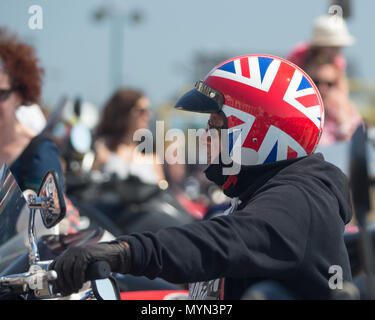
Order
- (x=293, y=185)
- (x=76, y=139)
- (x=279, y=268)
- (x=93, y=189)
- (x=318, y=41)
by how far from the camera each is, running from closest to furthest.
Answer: (x=279, y=268) < (x=293, y=185) < (x=318, y=41) < (x=76, y=139) < (x=93, y=189)

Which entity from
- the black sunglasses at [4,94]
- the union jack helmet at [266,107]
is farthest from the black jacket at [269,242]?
the black sunglasses at [4,94]

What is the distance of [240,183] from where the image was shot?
98.4 inches

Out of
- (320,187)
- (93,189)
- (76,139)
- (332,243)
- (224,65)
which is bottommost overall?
(93,189)

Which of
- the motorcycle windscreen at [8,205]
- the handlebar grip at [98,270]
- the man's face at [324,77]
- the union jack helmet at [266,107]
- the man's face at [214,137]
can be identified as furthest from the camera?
the man's face at [324,77]

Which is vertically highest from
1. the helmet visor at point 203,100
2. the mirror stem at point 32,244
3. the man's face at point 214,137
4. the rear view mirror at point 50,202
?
the helmet visor at point 203,100

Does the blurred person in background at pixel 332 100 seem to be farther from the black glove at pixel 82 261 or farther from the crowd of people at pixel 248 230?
the black glove at pixel 82 261

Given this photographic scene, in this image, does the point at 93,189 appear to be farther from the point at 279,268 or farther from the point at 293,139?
the point at 279,268

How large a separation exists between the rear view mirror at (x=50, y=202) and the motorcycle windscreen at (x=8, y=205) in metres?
0.16

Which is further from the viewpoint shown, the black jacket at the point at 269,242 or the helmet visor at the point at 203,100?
the helmet visor at the point at 203,100

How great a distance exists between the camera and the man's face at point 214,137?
2.60 metres

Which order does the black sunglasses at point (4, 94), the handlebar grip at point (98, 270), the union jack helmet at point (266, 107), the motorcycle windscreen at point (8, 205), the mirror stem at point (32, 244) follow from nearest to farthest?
the handlebar grip at point (98, 270) < the mirror stem at point (32, 244) < the motorcycle windscreen at point (8, 205) < the union jack helmet at point (266, 107) < the black sunglasses at point (4, 94)

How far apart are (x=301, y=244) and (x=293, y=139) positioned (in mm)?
605

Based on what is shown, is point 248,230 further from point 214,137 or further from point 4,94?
point 4,94
